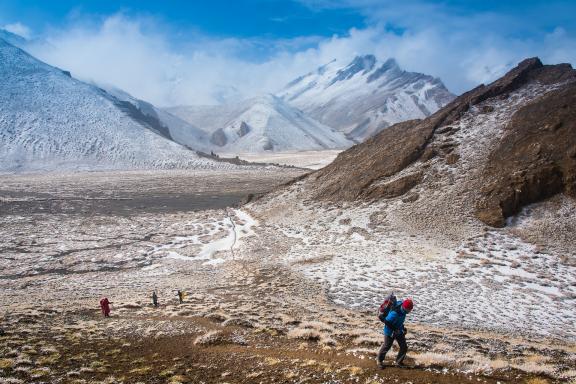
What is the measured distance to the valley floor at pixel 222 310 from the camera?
9.62m

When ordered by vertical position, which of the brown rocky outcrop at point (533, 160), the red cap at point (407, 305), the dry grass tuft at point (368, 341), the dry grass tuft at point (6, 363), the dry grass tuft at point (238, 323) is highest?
the brown rocky outcrop at point (533, 160)

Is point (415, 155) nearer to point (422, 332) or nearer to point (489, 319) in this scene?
point (489, 319)

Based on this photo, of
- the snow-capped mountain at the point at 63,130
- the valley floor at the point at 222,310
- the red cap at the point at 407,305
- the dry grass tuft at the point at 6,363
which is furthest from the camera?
the snow-capped mountain at the point at 63,130

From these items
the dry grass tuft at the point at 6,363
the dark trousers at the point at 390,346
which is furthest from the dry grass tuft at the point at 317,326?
the dry grass tuft at the point at 6,363

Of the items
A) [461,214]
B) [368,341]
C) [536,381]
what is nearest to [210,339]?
[368,341]

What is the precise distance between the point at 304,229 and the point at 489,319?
18617mm

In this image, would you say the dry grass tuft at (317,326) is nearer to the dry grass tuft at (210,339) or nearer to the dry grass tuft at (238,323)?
the dry grass tuft at (238,323)

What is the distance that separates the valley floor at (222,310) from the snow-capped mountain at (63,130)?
71.8 metres

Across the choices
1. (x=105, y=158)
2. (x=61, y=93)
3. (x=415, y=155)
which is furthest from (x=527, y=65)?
(x=61, y=93)

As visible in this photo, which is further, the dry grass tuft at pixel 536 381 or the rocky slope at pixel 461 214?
the rocky slope at pixel 461 214

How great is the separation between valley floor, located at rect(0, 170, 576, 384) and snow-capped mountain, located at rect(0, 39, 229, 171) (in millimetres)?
71803

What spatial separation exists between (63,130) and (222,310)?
121m

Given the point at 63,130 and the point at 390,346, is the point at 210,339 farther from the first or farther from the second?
the point at 63,130

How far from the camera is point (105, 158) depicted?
111500 mm
